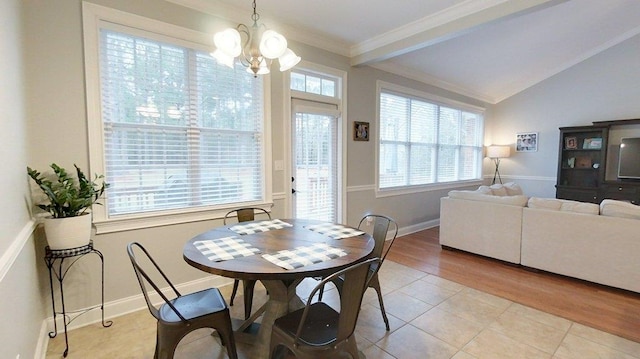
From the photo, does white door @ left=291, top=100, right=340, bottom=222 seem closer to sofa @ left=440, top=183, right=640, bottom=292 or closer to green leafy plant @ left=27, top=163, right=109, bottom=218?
sofa @ left=440, top=183, right=640, bottom=292

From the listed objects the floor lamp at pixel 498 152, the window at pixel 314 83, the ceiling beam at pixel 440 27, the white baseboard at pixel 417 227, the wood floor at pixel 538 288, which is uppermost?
the ceiling beam at pixel 440 27

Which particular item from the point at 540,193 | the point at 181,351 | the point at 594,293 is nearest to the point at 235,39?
the point at 181,351

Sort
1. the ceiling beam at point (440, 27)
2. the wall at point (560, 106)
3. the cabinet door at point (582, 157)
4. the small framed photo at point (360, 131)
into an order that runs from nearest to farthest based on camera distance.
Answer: the ceiling beam at point (440, 27) → the small framed photo at point (360, 131) → the wall at point (560, 106) → the cabinet door at point (582, 157)

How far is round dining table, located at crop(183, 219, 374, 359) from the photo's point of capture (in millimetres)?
1452

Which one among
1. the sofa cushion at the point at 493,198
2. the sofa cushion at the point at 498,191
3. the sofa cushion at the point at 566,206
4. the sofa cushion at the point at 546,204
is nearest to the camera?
the sofa cushion at the point at 566,206

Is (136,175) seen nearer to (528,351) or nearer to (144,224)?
(144,224)

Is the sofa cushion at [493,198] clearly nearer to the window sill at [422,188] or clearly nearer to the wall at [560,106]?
the window sill at [422,188]

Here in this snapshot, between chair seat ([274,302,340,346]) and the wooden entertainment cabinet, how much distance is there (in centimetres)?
604

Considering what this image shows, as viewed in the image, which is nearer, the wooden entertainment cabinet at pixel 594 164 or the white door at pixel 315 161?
the white door at pixel 315 161

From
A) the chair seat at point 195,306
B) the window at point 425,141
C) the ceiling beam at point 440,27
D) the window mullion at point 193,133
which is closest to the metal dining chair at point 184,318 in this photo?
the chair seat at point 195,306

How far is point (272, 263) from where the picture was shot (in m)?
1.55

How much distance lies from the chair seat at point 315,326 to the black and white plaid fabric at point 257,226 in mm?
756

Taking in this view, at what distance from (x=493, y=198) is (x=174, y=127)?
360 cm

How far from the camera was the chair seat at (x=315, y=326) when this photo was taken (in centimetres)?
142
